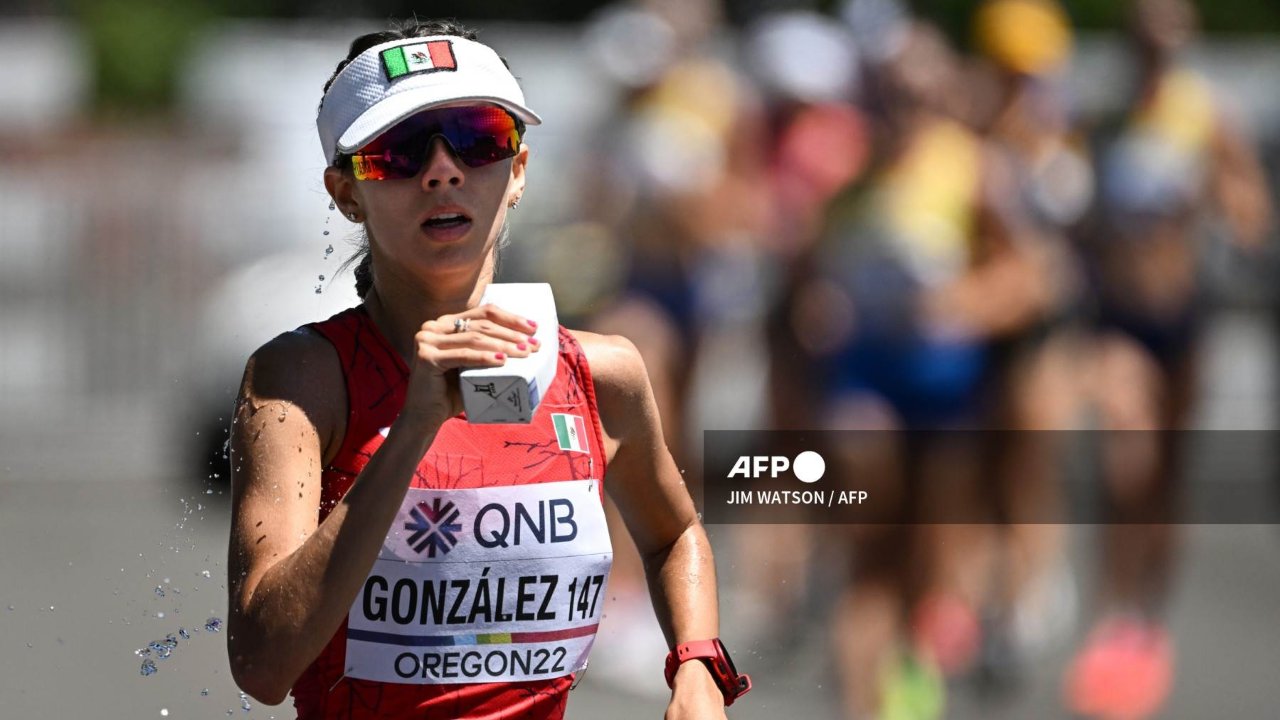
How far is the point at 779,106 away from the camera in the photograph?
271 inches

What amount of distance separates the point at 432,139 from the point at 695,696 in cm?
91

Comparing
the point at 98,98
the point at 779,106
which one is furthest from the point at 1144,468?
the point at 98,98

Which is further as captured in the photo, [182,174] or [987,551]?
[182,174]

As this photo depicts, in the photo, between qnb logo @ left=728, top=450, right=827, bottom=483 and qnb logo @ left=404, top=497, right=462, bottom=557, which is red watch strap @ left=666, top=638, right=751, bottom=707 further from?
qnb logo @ left=728, top=450, right=827, bottom=483

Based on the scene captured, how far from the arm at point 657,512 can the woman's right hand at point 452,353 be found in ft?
1.67

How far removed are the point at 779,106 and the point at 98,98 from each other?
15.0 meters

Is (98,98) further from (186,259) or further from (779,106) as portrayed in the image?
(779,106)

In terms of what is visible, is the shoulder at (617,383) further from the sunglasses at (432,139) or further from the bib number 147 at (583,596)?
the sunglasses at (432,139)

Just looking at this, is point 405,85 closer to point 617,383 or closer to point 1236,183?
A: point 617,383

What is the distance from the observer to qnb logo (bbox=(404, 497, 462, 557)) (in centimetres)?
242

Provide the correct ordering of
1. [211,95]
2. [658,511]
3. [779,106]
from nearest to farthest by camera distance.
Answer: [658,511] < [779,106] < [211,95]

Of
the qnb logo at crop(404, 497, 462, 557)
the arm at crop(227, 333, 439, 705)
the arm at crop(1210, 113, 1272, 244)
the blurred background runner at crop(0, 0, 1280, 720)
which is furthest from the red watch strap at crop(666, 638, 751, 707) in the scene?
the arm at crop(1210, 113, 1272, 244)

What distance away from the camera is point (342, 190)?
8.41 ft

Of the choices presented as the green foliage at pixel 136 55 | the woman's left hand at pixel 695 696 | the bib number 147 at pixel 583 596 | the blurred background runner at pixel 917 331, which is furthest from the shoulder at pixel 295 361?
the green foliage at pixel 136 55
